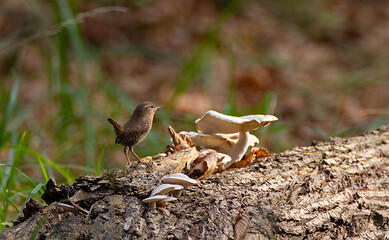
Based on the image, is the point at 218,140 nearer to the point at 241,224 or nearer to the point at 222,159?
the point at 222,159

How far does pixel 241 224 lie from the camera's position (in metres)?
1.69

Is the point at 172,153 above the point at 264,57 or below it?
below

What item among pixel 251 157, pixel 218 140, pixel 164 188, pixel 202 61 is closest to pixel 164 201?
pixel 164 188

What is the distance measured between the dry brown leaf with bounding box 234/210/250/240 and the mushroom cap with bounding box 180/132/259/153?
551mm

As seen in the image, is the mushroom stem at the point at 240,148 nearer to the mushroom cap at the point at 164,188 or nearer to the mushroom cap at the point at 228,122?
the mushroom cap at the point at 228,122

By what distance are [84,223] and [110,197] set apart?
0.50 ft

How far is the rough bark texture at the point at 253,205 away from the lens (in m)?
1.57

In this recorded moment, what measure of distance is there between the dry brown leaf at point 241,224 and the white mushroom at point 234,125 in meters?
0.47

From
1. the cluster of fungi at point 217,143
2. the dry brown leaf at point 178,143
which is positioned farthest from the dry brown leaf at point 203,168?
the dry brown leaf at point 178,143

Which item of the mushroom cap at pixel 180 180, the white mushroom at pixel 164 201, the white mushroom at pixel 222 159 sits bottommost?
the white mushroom at pixel 164 201

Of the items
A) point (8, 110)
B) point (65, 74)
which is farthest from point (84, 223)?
point (65, 74)

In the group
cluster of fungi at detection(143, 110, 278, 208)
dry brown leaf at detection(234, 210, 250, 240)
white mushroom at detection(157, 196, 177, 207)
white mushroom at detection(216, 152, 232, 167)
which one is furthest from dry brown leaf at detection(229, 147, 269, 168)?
white mushroom at detection(157, 196, 177, 207)

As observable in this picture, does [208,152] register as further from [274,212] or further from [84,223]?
[84,223]

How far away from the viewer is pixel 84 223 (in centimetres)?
156
